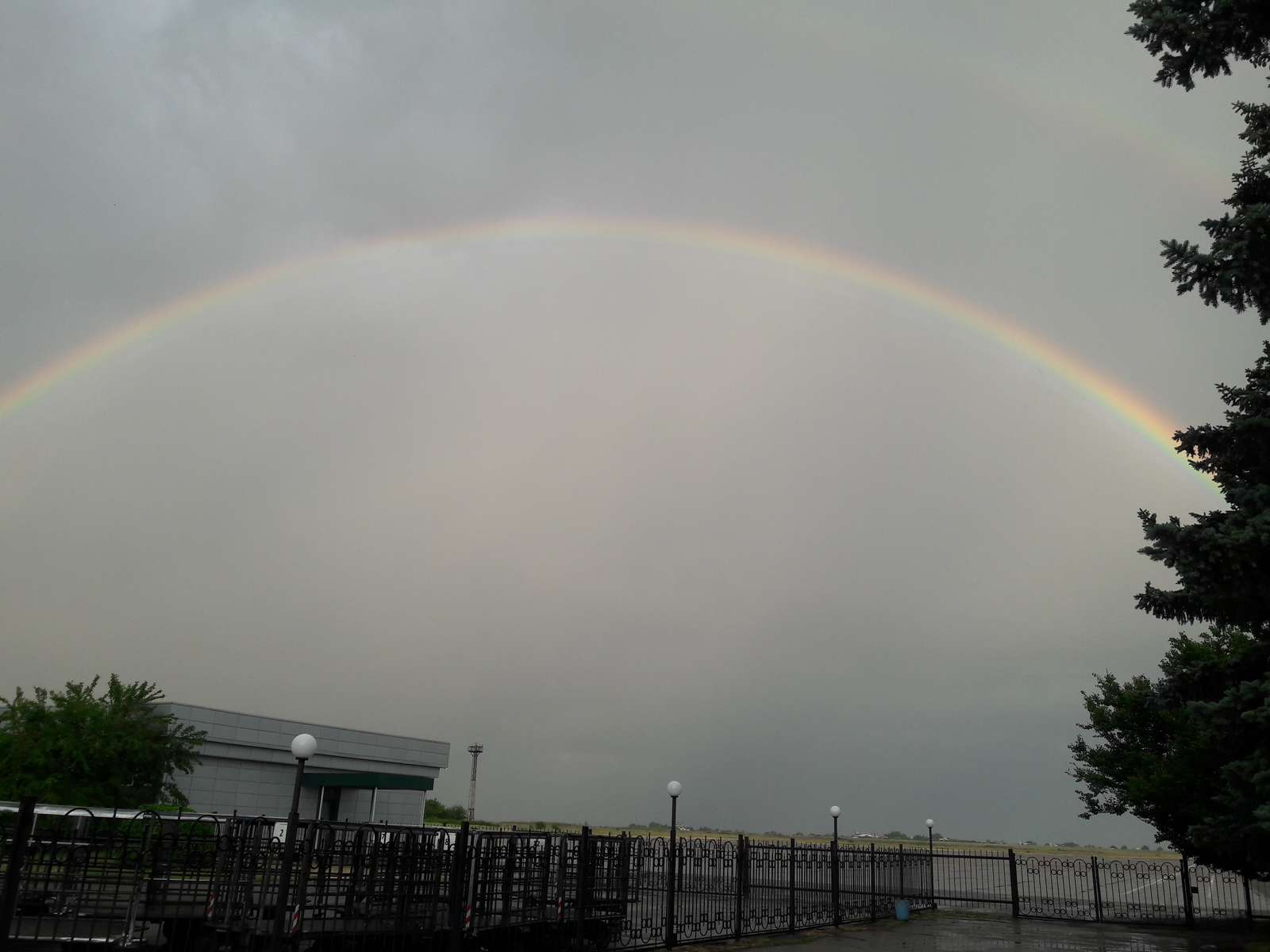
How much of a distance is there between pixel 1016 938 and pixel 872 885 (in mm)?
4380

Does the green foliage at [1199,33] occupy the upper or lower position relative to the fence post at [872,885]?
upper

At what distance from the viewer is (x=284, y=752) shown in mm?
48312

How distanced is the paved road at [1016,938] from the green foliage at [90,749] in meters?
25.4

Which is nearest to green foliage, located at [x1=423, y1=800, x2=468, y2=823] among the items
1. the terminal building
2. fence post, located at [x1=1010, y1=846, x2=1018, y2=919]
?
the terminal building

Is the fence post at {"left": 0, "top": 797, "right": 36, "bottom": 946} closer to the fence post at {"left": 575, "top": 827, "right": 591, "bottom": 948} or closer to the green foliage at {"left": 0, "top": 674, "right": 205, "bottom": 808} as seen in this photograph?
the fence post at {"left": 575, "top": 827, "right": 591, "bottom": 948}

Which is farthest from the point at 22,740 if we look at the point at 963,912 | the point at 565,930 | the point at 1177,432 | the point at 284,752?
the point at 1177,432

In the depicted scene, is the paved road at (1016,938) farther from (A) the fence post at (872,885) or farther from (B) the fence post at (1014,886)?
(B) the fence post at (1014,886)

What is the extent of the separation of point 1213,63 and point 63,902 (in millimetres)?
18957

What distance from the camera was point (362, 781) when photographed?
43688 mm

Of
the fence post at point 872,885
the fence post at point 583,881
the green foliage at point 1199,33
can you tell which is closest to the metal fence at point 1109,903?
the fence post at point 872,885

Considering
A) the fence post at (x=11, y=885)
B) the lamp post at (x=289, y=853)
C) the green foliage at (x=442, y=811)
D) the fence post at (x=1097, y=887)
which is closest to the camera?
the fence post at (x=11, y=885)

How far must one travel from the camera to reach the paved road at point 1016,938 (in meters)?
20.5

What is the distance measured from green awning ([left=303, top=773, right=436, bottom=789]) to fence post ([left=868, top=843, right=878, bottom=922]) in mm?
25474

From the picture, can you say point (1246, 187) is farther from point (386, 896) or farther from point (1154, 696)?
point (386, 896)
